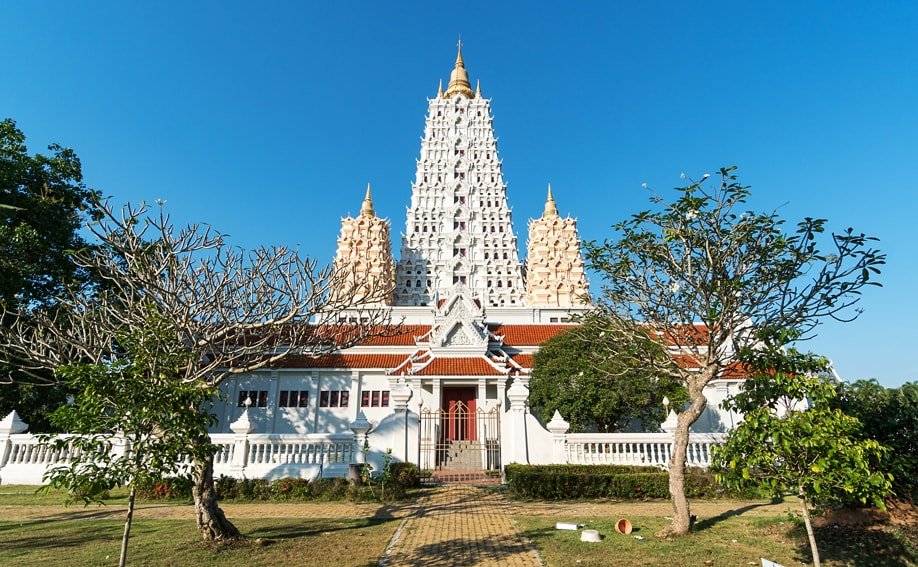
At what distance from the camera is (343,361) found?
95.3 ft

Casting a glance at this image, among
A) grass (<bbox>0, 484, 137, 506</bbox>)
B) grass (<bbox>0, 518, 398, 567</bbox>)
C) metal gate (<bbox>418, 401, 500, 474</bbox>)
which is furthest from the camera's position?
metal gate (<bbox>418, 401, 500, 474</bbox>)

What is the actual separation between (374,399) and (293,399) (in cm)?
497

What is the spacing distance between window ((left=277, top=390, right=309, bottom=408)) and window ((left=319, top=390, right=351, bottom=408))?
943mm

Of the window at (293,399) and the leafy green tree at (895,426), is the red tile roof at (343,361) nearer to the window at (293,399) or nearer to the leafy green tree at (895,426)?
the window at (293,399)

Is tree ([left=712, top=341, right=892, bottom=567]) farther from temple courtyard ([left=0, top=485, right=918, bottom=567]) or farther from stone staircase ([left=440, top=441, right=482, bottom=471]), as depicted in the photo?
stone staircase ([left=440, top=441, right=482, bottom=471])

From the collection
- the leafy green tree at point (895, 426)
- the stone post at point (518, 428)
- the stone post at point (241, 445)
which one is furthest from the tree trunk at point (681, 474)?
the stone post at point (241, 445)

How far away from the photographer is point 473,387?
26.4 metres

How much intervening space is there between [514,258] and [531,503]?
45.2m

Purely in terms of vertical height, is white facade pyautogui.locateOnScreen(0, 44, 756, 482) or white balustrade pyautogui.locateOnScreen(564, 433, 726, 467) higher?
white facade pyautogui.locateOnScreen(0, 44, 756, 482)

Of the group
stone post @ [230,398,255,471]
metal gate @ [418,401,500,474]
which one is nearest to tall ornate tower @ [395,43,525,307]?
metal gate @ [418,401,500,474]

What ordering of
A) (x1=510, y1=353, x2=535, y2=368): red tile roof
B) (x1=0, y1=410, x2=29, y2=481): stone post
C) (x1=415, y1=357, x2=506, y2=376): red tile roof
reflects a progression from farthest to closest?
(x1=510, y1=353, x2=535, y2=368): red tile roof < (x1=415, y1=357, x2=506, y2=376): red tile roof < (x1=0, y1=410, x2=29, y2=481): stone post

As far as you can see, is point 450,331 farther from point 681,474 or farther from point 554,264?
point 554,264

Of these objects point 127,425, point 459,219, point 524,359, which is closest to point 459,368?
point 524,359

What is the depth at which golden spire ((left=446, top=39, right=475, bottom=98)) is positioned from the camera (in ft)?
230
